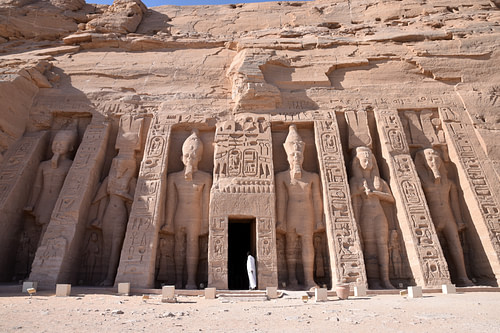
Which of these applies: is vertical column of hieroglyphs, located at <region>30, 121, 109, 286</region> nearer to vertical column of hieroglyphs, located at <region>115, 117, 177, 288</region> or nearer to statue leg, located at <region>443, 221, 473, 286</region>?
vertical column of hieroglyphs, located at <region>115, 117, 177, 288</region>

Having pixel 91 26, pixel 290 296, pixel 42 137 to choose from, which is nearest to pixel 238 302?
pixel 290 296

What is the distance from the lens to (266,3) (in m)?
13.0

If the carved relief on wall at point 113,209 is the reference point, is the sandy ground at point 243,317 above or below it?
below

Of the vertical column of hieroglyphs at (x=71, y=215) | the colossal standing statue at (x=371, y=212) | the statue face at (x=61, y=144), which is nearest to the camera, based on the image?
the vertical column of hieroglyphs at (x=71, y=215)

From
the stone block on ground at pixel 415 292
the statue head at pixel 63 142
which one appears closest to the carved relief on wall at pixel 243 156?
the stone block on ground at pixel 415 292

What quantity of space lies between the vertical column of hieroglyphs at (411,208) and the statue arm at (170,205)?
197 inches

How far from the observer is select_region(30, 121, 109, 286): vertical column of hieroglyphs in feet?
22.8

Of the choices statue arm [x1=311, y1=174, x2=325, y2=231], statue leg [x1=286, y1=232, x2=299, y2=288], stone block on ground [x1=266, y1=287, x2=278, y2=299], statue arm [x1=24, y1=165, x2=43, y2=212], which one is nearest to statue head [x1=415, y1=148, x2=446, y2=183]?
statue arm [x1=311, y1=174, x2=325, y2=231]

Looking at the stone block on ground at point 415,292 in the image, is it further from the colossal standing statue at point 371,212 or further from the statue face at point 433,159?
the statue face at point 433,159

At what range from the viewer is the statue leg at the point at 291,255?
7520 millimetres

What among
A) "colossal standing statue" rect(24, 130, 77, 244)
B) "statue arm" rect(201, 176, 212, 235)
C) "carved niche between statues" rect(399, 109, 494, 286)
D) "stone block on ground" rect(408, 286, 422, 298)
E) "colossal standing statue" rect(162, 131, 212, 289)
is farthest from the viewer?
"colossal standing statue" rect(24, 130, 77, 244)

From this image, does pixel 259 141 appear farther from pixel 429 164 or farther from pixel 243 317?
pixel 243 317

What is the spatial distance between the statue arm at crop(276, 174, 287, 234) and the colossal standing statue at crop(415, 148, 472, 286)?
336 cm

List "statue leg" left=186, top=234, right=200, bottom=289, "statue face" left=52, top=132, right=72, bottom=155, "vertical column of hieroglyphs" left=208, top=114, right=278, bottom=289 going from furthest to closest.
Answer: "statue face" left=52, top=132, right=72, bottom=155 < "statue leg" left=186, top=234, right=200, bottom=289 < "vertical column of hieroglyphs" left=208, top=114, right=278, bottom=289
